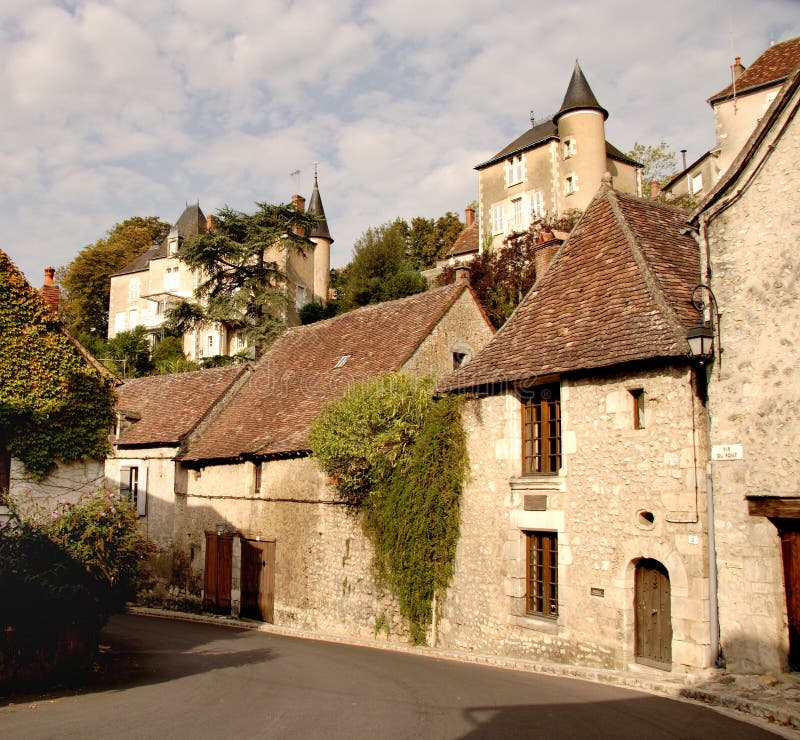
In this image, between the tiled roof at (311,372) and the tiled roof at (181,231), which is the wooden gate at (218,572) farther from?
the tiled roof at (181,231)

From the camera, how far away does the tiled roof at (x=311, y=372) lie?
65.8 feet

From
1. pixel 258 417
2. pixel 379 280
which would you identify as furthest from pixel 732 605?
pixel 379 280

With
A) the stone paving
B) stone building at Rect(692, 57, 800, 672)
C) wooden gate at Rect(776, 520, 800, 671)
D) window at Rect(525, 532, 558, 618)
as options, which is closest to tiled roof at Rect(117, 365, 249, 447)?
window at Rect(525, 532, 558, 618)

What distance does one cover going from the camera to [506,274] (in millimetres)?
29422

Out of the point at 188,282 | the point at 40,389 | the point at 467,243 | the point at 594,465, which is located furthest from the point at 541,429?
the point at 188,282

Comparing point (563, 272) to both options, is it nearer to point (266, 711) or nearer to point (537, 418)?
point (537, 418)

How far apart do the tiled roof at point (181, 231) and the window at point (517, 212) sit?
68.6 ft

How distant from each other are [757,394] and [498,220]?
35436 millimetres

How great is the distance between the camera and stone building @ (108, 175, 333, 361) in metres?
44.9

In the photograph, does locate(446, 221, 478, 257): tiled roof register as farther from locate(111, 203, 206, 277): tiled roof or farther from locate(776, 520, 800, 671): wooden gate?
locate(776, 520, 800, 671): wooden gate

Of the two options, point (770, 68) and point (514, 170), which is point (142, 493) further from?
point (770, 68)

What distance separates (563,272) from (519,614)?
20.9 feet

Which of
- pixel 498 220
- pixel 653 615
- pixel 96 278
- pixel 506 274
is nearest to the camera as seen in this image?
pixel 653 615

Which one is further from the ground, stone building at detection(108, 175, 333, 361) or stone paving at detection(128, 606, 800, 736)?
stone building at detection(108, 175, 333, 361)
